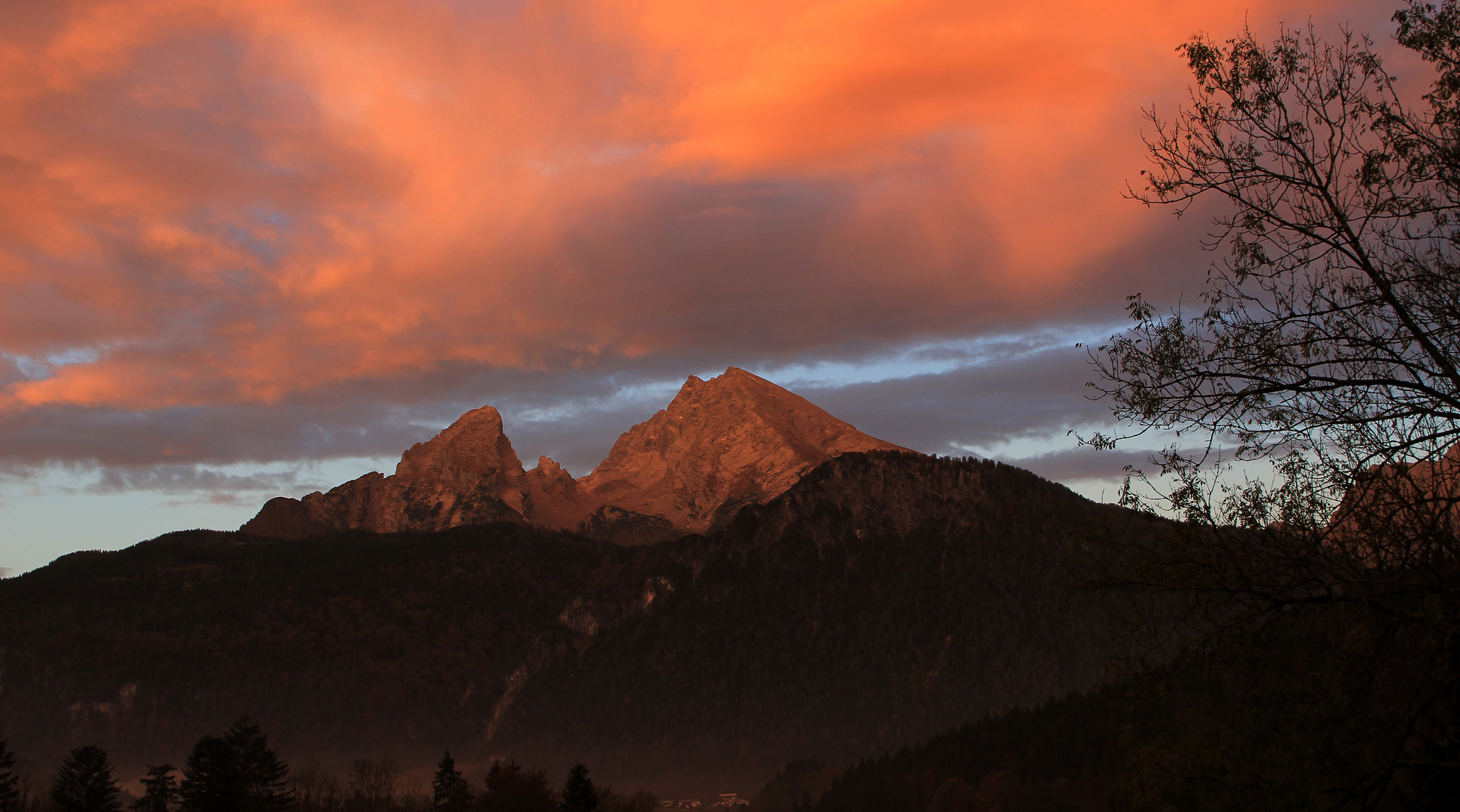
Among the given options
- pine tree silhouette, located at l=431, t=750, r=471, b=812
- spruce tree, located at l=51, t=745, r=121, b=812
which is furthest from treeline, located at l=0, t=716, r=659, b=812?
pine tree silhouette, located at l=431, t=750, r=471, b=812

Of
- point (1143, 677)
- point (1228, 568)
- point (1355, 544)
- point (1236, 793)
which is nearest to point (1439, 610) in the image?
point (1355, 544)

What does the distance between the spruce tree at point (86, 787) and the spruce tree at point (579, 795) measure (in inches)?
1947

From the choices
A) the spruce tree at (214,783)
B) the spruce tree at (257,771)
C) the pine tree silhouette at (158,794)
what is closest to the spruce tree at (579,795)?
the spruce tree at (257,771)

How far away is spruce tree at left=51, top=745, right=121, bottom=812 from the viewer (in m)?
119

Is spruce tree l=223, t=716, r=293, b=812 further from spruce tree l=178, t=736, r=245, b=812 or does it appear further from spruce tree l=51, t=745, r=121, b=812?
spruce tree l=51, t=745, r=121, b=812

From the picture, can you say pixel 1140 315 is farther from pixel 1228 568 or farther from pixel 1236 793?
pixel 1236 793

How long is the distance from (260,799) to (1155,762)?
131 meters

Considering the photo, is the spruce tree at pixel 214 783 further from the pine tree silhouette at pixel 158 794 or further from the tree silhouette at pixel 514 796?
the tree silhouette at pixel 514 796

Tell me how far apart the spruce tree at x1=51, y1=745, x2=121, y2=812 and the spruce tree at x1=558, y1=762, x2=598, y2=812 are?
49.5 m

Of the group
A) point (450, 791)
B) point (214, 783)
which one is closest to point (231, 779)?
point (214, 783)

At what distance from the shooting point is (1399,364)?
24781 millimetres

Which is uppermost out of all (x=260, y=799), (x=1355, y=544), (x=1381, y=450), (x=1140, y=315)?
(x=1140, y=315)

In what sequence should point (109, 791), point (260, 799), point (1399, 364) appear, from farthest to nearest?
point (260, 799)
point (109, 791)
point (1399, 364)

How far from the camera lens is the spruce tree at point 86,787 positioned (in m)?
119
